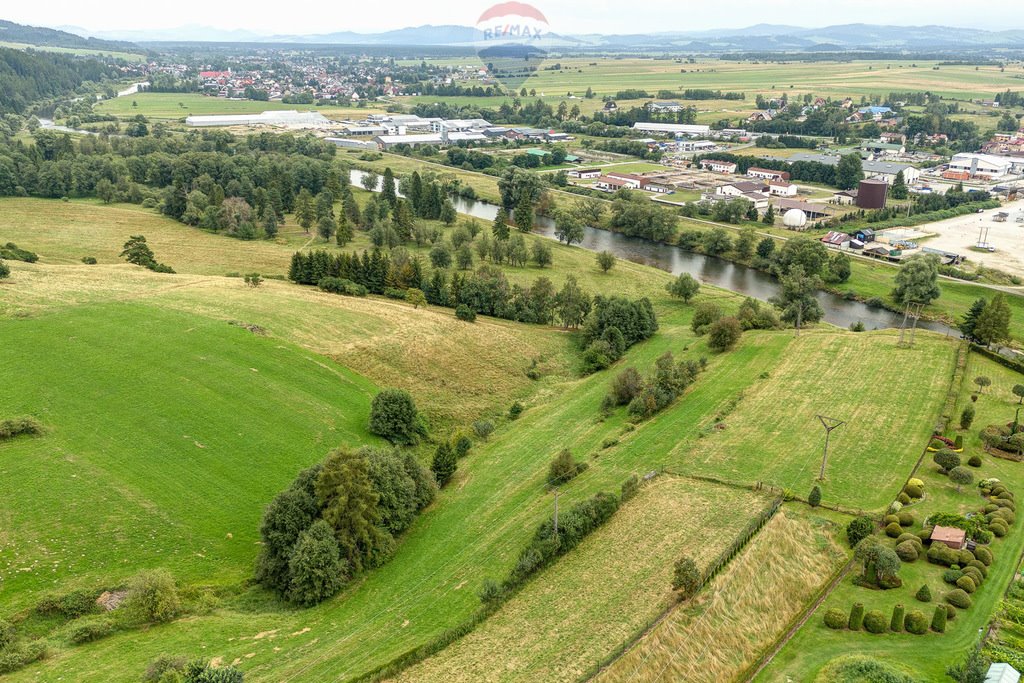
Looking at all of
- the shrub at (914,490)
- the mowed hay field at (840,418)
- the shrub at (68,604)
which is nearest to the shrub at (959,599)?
the mowed hay field at (840,418)

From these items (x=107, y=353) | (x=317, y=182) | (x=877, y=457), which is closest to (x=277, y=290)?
(x=107, y=353)

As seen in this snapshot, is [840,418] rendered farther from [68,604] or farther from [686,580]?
[68,604]

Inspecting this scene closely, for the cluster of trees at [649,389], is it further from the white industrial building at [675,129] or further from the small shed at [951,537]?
the white industrial building at [675,129]

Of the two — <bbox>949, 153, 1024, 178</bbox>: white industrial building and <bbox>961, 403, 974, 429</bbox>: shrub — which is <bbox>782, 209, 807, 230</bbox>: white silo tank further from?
<bbox>961, 403, 974, 429</bbox>: shrub

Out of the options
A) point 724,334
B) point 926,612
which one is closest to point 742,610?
point 926,612

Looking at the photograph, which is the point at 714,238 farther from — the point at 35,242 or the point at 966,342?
the point at 35,242

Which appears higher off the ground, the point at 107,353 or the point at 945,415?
the point at 107,353
